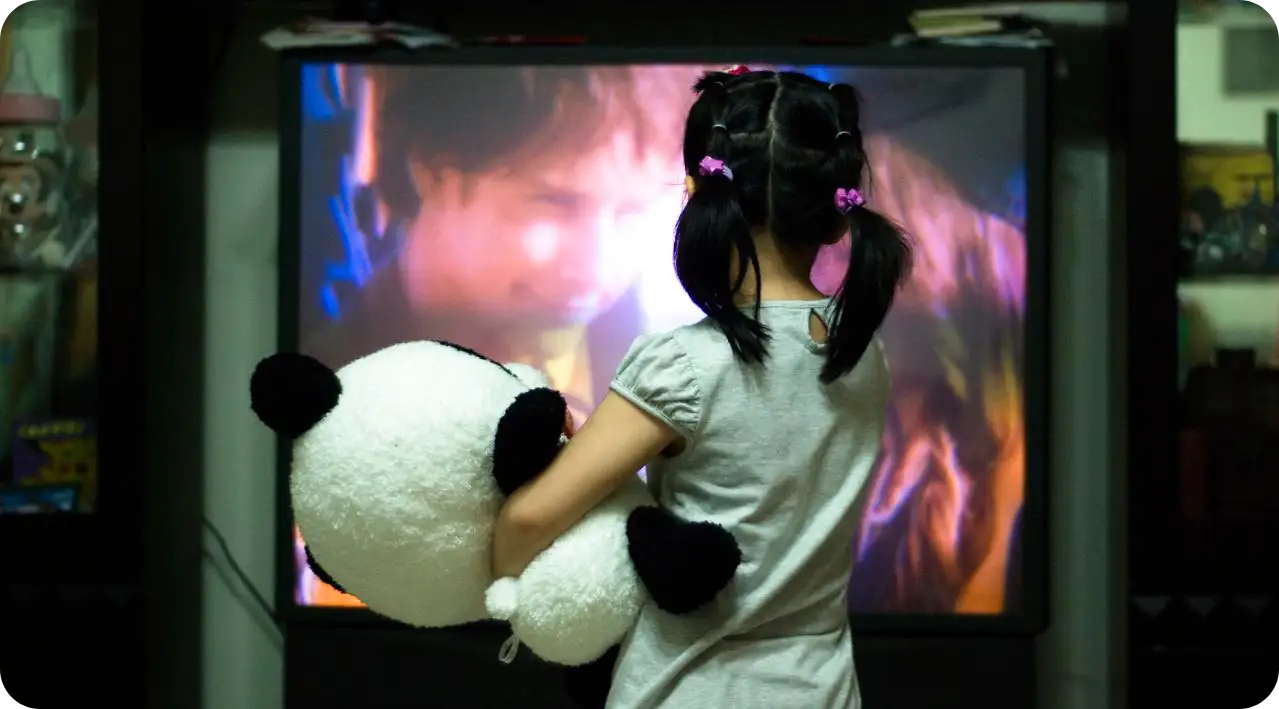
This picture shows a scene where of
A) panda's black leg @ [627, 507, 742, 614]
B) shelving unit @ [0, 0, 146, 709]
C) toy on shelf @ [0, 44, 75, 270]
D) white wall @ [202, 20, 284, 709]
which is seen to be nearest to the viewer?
panda's black leg @ [627, 507, 742, 614]

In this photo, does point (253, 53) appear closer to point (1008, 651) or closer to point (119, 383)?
point (119, 383)

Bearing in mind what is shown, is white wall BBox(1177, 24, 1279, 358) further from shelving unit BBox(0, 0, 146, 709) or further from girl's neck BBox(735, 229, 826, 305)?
shelving unit BBox(0, 0, 146, 709)

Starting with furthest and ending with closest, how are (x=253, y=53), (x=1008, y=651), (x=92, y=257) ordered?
(x=253, y=53), (x=92, y=257), (x=1008, y=651)

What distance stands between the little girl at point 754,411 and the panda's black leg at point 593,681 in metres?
0.08

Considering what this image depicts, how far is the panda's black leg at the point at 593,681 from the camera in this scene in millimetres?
1093

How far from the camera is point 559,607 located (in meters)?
0.97

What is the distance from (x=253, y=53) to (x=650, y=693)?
1640 millimetres

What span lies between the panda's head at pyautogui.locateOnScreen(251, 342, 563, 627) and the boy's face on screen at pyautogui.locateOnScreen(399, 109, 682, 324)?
0.94 meters

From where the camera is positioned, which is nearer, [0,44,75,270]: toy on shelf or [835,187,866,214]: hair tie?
[835,187,866,214]: hair tie

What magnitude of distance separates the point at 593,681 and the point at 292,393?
38 cm

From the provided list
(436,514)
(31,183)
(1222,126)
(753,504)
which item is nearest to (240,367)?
(31,183)

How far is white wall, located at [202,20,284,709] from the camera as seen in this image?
2219 mm

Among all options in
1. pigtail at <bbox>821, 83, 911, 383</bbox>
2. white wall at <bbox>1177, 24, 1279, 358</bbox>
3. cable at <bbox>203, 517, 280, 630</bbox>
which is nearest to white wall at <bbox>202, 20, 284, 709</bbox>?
cable at <bbox>203, 517, 280, 630</bbox>

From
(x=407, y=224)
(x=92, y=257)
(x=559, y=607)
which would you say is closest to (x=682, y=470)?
(x=559, y=607)
